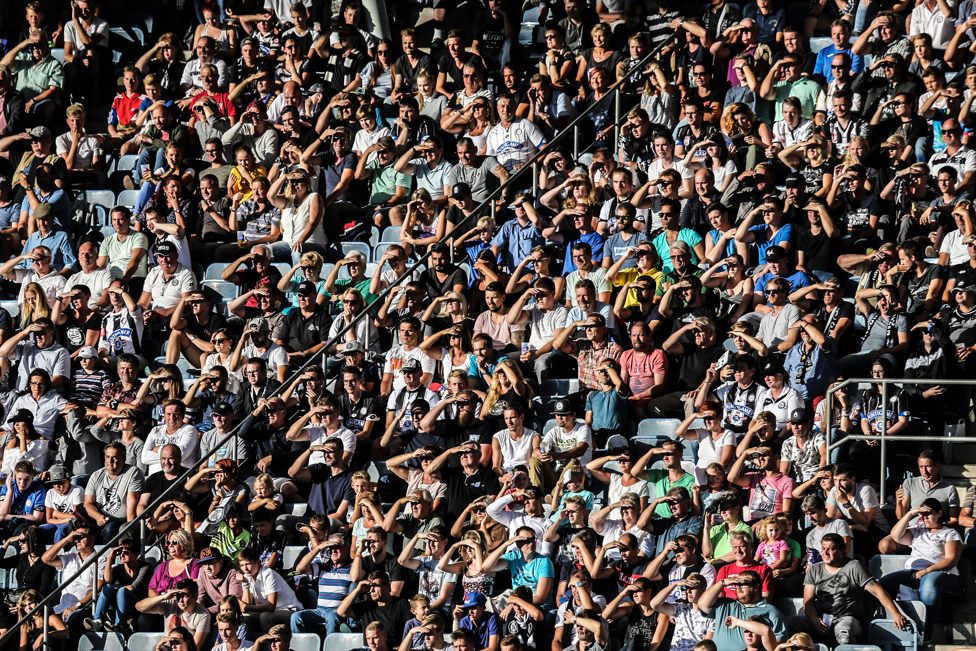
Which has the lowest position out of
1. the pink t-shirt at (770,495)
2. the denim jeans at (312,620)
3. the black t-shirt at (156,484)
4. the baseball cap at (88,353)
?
the denim jeans at (312,620)

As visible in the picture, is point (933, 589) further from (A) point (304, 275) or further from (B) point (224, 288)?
(B) point (224, 288)

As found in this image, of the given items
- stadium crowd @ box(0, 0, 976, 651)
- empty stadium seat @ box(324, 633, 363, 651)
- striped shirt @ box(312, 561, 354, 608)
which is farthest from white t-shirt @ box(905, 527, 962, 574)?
striped shirt @ box(312, 561, 354, 608)

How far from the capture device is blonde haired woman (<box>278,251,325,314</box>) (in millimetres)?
14375

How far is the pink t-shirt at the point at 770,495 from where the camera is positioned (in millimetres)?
11758

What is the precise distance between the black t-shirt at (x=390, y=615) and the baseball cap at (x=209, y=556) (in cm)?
114

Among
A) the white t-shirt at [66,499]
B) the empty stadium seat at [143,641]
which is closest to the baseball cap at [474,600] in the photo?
the empty stadium seat at [143,641]

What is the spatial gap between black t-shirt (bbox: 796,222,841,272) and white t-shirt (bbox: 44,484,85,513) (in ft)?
18.5

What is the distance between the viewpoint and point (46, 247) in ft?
49.8

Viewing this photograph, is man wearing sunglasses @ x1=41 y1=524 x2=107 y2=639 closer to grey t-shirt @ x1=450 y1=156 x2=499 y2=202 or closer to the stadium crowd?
the stadium crowd

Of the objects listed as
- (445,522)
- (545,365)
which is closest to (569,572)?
(445,522)

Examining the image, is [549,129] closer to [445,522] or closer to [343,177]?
[343,177]

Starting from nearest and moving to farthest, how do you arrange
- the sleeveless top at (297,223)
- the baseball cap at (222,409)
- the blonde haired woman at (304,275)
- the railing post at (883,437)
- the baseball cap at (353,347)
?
the railing post at (883,437)
the baseball cap at (222,409)
the baseball cap at (353,347)
the blonde haired woman at (304,275)
the sleeveless top at (297,223)

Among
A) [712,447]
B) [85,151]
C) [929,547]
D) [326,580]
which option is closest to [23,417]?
[326,580]

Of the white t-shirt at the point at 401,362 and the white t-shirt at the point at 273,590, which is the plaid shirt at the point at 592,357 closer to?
the white t-shirt at the point at 401,362
